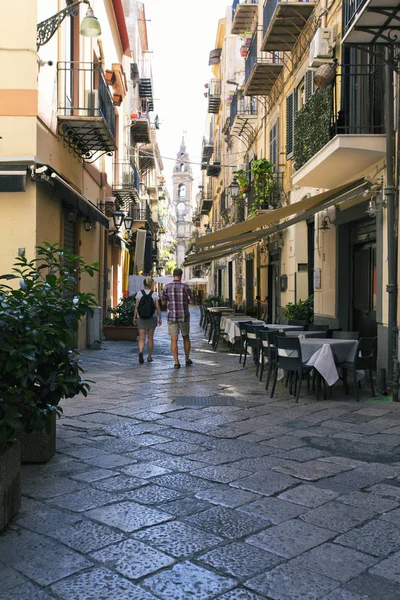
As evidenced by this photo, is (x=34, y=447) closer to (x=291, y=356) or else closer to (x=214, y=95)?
(x=291, y=356)

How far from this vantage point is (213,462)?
4.93m

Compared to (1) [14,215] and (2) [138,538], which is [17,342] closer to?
(2) [138,538]

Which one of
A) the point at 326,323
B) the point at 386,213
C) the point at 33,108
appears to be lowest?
the point at 326,323

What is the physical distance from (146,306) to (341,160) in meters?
4.43

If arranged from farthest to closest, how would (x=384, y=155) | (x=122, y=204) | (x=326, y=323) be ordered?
(x=122, y=204) < (x=326, y=323) < (x=384, y=155)

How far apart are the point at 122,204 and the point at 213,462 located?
18298mm

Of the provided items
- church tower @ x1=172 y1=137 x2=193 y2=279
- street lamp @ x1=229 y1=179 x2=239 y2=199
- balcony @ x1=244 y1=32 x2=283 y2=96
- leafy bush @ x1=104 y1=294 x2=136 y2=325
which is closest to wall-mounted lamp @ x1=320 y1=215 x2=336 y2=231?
balcony @ x1=244 y1=32 x2=283 y2=96

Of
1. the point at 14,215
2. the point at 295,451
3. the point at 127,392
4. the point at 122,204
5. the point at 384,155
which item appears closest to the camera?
the point at 295,451

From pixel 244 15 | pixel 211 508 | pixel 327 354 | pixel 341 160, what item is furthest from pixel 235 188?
pixel 211 508

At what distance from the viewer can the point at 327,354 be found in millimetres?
7727

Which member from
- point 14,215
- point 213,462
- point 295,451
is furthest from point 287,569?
point 14,215

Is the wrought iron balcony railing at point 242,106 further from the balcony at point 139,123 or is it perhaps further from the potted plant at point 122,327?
the potted plant at point 122,327

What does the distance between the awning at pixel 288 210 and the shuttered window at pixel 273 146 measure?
4.99 meters

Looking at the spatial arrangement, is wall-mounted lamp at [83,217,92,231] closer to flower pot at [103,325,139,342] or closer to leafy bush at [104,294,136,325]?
leafy bush at [104,294,136,325]
